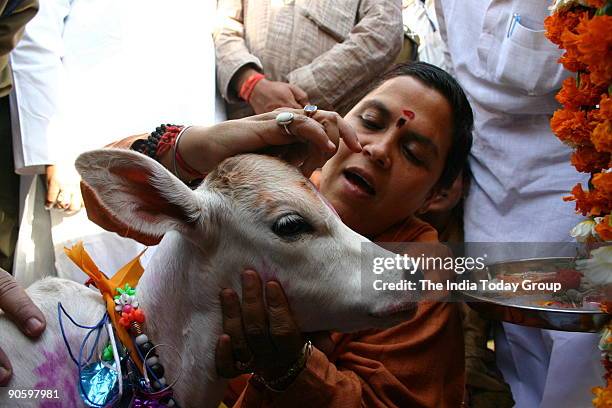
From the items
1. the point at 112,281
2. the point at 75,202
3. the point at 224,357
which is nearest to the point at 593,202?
the point at 224,357

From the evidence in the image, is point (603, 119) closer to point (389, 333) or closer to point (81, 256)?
point (389, 333)

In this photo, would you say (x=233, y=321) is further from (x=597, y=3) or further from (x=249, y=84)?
(x=249, y=84)

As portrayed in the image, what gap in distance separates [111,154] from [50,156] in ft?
4.08

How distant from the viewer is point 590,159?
186cm

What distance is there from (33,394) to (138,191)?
0.52m

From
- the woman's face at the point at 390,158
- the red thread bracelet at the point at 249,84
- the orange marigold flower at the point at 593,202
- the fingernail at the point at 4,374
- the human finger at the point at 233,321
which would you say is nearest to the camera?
the fingernail at the point at 4,374

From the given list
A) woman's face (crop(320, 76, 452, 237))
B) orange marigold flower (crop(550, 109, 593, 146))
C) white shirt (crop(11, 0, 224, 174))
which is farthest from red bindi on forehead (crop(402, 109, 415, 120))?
white shirt (crop(11, 0, 224, 174))

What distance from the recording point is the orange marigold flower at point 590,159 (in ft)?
6.04

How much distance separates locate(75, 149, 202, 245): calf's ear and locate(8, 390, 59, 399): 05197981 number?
0.43 m

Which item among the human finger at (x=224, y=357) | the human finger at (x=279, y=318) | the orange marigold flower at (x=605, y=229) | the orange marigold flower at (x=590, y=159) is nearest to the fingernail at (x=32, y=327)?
the human finger at (x=224, y=357)

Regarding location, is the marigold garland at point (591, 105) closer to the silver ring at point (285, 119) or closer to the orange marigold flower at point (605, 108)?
the orange marigold flower at point (605, 108)

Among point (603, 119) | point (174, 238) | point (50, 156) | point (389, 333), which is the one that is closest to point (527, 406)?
point (389, 333)

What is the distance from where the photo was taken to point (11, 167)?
2.73 metres

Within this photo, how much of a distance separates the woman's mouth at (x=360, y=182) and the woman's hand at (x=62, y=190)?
1.11m
